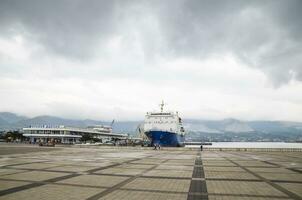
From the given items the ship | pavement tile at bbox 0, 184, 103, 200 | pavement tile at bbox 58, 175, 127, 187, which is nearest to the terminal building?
the ship

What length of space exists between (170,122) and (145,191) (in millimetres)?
65350

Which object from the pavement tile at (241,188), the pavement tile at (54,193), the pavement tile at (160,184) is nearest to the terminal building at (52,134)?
the pavement tile at (160,184)

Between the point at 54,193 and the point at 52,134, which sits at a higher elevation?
the point at 54,193

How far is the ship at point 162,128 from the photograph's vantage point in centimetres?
7438

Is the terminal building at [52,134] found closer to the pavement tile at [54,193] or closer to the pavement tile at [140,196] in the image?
the pavement tile at [54,193]

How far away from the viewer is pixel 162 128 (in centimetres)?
7581

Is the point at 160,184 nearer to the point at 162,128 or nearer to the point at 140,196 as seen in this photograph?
the point at 140,196

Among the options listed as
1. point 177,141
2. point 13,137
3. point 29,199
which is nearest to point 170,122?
point 177,141

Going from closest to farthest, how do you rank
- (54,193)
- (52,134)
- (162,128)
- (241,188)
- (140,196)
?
(140,196) → (54,193) → (241,188) → (162,128) → (52,134)

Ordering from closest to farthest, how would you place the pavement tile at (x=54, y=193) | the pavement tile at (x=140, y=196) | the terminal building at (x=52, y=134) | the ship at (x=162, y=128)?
the pavement tile at (x=54, y=193)
the pavement tile at (x=140, y=196)
the ship at (x=162, y=128)
the terminal building at (x=52, y=134)

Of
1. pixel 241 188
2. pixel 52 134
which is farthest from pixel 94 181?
pixel 52 134

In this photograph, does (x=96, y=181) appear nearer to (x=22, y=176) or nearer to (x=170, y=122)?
(x=22, y=176)

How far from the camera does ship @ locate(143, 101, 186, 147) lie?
7438cm

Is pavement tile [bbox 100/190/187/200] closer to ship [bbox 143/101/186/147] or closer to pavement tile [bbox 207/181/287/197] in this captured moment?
pavement tile [bbox 207/181/287/197]
